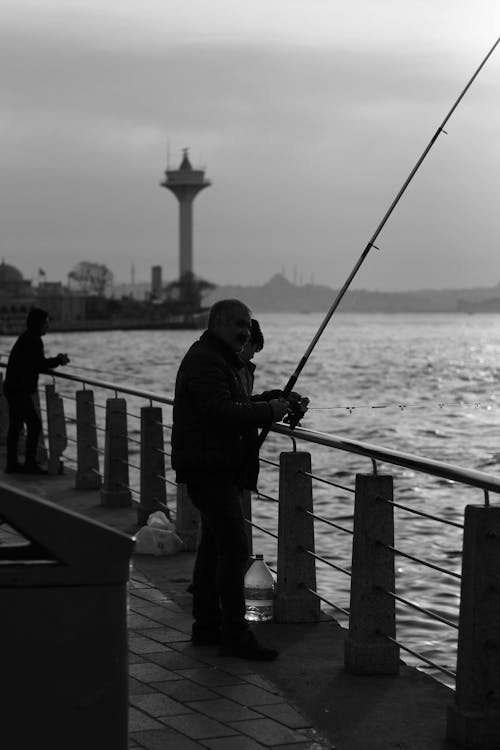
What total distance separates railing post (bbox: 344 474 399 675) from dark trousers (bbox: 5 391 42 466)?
739 centimetres

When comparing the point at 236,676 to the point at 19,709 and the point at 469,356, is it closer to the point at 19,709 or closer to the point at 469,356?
the point at 19,709

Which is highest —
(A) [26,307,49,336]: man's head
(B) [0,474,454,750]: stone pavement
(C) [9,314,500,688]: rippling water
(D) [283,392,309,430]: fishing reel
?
(A) [26,307,49,336]: man's head

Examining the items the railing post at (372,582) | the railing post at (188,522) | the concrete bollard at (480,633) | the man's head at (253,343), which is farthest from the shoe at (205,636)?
the railing post at (188,522)

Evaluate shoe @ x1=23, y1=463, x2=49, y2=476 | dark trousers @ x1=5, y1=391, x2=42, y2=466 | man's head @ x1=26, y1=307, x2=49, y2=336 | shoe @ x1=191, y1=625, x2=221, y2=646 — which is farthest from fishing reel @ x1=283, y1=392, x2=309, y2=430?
shoe @ x1=23, y1=463, x2=49, y2=476

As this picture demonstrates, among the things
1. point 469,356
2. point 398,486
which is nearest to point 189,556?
point 398,486

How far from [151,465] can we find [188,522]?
121 centimetres

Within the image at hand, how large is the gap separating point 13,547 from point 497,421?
4111cm

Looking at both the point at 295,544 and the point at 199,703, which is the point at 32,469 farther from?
the point at 199,703

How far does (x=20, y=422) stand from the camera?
40.3ft

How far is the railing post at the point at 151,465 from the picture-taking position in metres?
9.19

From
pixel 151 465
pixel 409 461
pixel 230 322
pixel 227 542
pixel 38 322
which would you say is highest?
pixel 230 322

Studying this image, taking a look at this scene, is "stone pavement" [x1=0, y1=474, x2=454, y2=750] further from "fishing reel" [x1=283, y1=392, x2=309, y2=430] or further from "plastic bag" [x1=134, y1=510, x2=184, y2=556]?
"plastic bag" [x1=134, y1=510, x2=184, y2=556]

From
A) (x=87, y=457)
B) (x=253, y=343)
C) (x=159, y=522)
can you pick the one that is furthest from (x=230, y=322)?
(x=87, y=457)

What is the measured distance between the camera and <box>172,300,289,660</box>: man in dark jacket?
516cm
